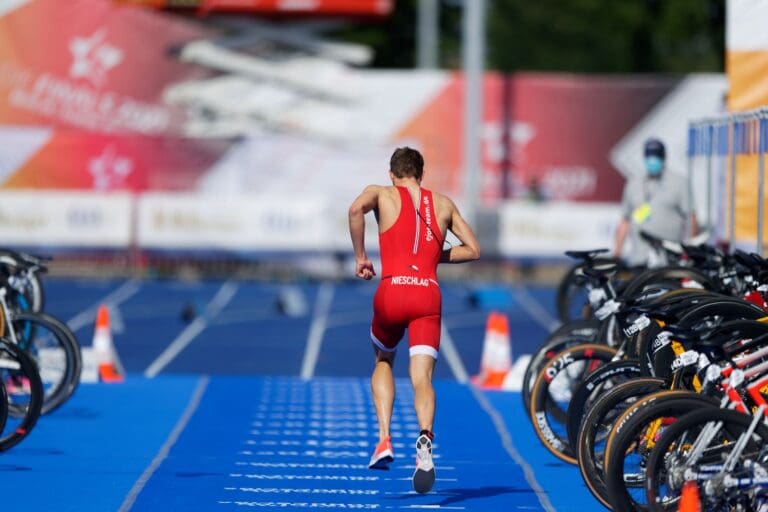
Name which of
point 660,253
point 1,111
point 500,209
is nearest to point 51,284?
point 500,209

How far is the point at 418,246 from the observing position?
432 inches

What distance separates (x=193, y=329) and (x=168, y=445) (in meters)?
10.8

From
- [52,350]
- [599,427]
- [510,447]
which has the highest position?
[599,427]

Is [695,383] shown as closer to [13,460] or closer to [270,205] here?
[13,460]

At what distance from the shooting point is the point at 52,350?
571 inches

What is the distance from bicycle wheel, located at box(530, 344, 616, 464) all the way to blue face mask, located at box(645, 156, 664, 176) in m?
4.82

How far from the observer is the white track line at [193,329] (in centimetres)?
1959

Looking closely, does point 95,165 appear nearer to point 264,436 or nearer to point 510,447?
point 264,436

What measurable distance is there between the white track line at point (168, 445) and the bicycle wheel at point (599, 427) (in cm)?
254

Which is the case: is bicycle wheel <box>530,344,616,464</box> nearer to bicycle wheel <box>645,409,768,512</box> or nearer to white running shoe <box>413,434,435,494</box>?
white running shoe <box>413,434,435,494</box>

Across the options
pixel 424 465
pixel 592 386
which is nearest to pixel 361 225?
pixel 424 465

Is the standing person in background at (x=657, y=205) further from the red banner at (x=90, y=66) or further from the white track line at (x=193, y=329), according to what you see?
the red banner at (x=90, y=66)

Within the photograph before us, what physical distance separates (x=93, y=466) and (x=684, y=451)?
4618 millimetres

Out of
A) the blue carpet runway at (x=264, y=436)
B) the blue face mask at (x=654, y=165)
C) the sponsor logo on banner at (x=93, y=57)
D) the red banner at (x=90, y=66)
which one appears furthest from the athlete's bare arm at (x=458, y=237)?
the sponsor logo on banner at (x=93, y=57)
